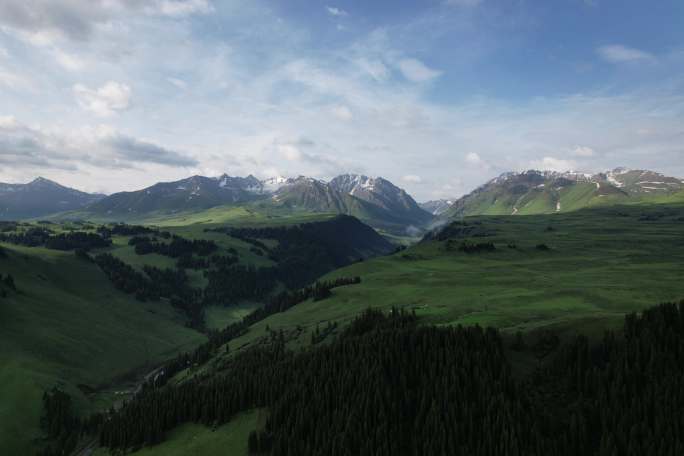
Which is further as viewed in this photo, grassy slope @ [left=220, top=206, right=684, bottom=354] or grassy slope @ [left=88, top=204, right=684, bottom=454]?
grassy slope @ [left=220, top=206, right=684, bottom=354]

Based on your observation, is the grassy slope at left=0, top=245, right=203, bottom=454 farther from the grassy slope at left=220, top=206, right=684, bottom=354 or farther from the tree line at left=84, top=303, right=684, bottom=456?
the grassy slope at left=220, top=206, right=684, bottom=354

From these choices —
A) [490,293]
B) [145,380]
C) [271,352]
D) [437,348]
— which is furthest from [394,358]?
[145,380]

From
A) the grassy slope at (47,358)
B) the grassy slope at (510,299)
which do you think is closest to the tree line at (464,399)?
the grassy slope at (510,299)

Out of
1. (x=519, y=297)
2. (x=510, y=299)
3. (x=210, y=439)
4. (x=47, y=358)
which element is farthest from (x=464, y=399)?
(x=47, y=358)

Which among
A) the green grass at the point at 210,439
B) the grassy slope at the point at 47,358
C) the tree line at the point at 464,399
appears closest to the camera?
the tree line at the point at 464,399

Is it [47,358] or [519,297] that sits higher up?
[519,297]

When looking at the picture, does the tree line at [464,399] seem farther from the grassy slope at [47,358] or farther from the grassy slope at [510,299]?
the grassy slope at [47,358]

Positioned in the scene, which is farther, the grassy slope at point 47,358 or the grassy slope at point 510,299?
the grassy slope at point 47,358

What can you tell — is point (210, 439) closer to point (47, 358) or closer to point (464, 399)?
point (464, 399)

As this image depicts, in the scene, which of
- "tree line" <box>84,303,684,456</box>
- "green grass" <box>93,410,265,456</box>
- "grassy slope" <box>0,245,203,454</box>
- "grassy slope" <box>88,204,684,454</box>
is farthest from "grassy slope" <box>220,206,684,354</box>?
"green grass" <box>93,410,265,456</box>

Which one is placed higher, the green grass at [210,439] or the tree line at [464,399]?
the tree line at [464,399]
